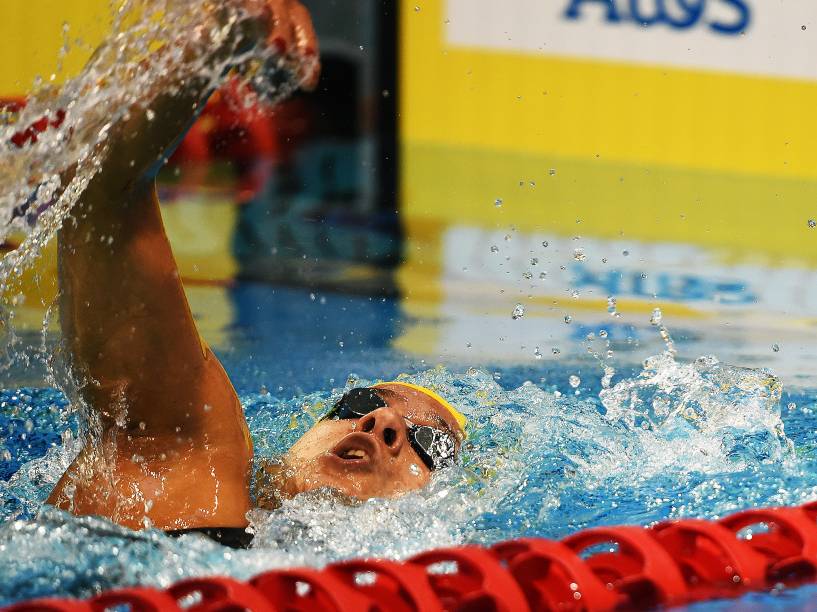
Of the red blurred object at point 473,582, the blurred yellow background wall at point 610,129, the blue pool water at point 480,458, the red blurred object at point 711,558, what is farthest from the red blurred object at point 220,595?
the blurred yellow background wall at point 610,129

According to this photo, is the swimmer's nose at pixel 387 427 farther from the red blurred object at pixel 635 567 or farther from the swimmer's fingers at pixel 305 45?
the swimmer's fingers at pixel 305 45

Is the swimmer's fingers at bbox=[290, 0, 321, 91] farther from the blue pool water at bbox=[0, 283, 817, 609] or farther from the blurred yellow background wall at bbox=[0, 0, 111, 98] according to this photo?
the blurred yellow background wall at bbox=[0, 0, 111, 98]

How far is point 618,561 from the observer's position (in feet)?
6.25

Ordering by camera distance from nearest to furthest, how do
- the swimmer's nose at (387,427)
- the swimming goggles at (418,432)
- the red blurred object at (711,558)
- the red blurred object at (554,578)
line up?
the red blurred object at (554,578), the red blurred object at (711,558), the swimmer's nose at (387,427), the swimming goggles at (418,432)

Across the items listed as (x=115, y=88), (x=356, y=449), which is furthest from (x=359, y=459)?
(x=115, y=88)

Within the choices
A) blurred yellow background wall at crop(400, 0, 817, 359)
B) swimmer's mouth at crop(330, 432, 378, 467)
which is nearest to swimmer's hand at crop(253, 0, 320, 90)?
swimmer's mouth at crop(330, 432, 378, 467)

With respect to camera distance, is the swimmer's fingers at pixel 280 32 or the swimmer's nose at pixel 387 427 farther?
the swimmer's nose at pixel 387 427

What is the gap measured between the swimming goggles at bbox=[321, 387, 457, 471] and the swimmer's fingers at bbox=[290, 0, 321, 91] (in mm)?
713

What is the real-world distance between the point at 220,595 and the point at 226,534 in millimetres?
206

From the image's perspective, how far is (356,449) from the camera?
200cm

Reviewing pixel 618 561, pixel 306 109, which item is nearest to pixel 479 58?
pixel 306 109

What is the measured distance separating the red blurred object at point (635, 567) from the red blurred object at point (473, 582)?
0.19 metres

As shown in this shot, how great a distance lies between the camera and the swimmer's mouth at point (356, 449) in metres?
1.98

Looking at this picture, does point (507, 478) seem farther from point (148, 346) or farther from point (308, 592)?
point (148, 346)
